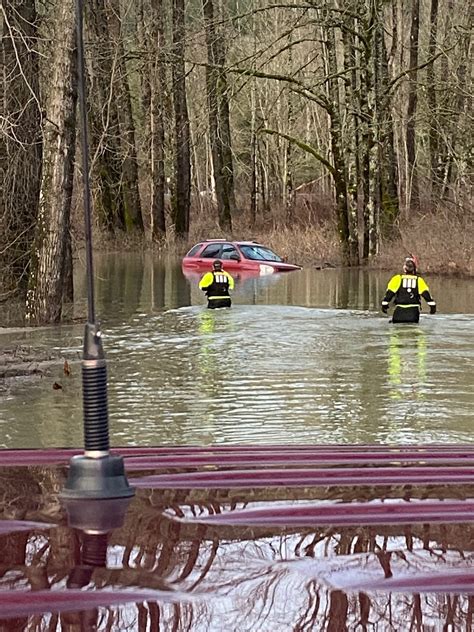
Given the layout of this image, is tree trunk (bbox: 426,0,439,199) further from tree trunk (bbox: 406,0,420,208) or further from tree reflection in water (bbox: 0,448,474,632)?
tree reflection in water (bbox: 0,448,474,632)

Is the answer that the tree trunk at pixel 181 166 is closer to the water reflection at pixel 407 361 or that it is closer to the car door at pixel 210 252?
the car door at pixel 210 252

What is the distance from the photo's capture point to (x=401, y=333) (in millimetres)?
19438

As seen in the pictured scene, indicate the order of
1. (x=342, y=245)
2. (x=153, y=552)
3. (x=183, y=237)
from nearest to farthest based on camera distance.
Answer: (x=153, y=552), (x=342, y=245), (x=183, y=237)

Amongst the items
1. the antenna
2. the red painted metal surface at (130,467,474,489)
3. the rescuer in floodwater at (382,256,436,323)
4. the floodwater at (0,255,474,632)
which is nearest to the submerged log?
the rescuer in floodwater at (382,256,436,323)

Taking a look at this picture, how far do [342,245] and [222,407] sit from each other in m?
27.0

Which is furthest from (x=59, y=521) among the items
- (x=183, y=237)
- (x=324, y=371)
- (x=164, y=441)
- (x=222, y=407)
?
(x=183, y=237)

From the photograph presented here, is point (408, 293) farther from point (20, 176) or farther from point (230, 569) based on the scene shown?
point (230, 569)

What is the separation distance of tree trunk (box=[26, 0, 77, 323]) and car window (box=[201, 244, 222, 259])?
57.4 ft

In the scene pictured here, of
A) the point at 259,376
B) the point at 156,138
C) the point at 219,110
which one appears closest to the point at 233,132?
the point at 156,138

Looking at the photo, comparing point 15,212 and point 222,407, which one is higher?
point 15,212

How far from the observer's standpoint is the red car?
3650 centimetres

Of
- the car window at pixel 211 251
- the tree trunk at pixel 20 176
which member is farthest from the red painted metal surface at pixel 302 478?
the car window at pixel 211 251

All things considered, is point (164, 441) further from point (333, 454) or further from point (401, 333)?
point (401, 333)

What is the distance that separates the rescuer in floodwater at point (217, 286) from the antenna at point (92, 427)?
19.3 meters
